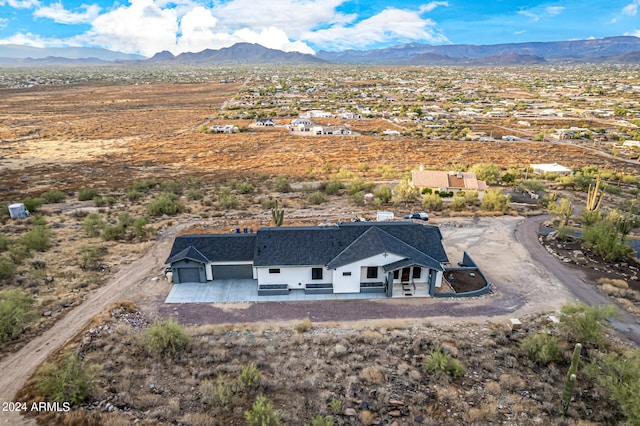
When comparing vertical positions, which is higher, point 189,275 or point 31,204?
point 31,204

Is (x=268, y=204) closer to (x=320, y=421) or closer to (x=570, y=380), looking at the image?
(x=320, y=421)

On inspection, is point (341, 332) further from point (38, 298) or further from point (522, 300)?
point (38, 298)

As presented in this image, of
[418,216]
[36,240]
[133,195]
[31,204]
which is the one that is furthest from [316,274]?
[31,204]

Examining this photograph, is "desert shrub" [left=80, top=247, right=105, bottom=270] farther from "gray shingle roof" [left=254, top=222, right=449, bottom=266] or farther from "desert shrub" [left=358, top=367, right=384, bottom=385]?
"desert shrub" [left=358, top=367, right=384, bottom=385]

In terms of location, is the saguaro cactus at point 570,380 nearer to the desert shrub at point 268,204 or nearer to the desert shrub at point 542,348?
the desert shrub at point 542,348

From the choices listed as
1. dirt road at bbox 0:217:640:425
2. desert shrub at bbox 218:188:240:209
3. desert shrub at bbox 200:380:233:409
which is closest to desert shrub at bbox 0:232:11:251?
dirt road at bbox 0:217:640:425

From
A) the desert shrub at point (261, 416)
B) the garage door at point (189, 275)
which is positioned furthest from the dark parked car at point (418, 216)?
the desert shrub at point (261, 416)
